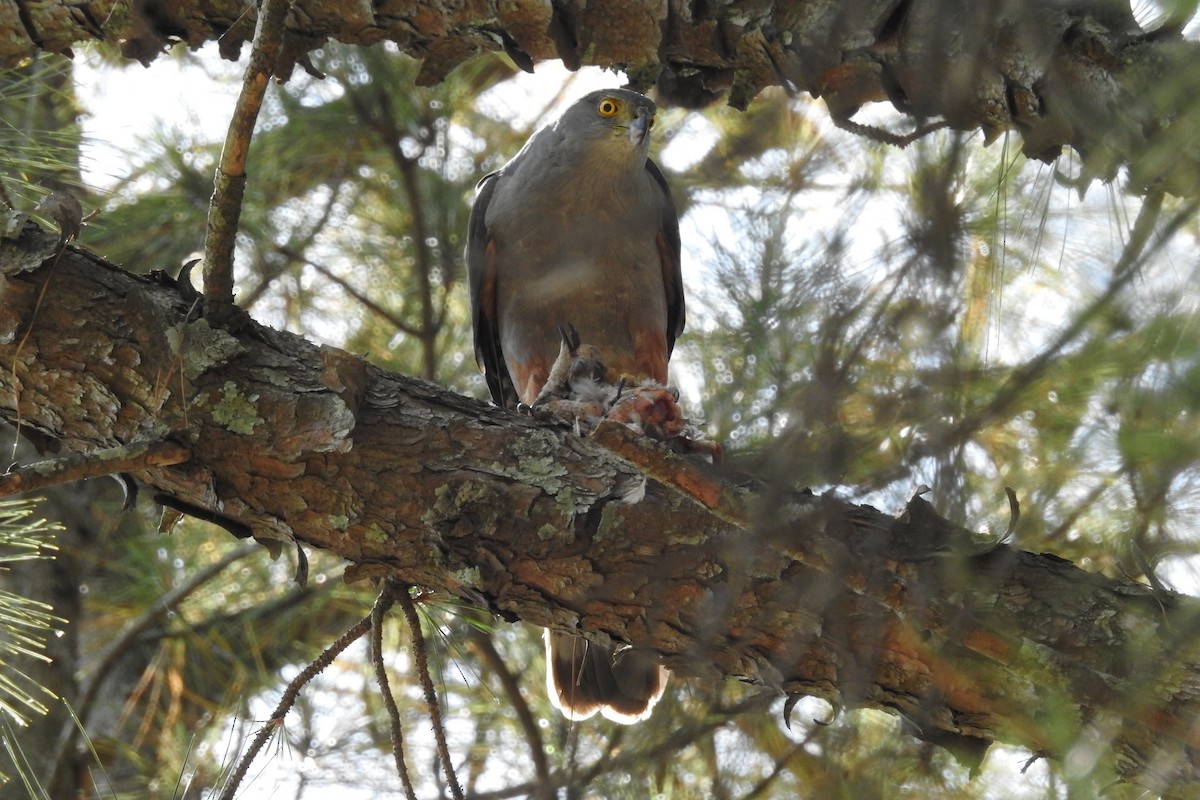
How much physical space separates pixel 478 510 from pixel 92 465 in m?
0.78

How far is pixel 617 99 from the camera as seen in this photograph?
4199 mm

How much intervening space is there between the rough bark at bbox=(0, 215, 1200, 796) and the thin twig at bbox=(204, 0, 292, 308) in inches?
8.0

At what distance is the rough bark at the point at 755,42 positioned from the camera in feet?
6.59

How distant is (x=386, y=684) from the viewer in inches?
96.5

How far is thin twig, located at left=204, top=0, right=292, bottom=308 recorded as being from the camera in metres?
2.03

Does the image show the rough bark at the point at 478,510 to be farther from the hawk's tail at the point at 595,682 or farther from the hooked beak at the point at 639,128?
the hooked beak at the point at 639,128

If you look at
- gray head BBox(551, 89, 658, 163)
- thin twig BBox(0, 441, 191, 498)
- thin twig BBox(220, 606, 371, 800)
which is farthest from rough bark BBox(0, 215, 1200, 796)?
gray head BBox(551, 89, 658, 163)

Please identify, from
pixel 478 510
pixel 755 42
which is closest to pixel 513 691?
pixel 478 510

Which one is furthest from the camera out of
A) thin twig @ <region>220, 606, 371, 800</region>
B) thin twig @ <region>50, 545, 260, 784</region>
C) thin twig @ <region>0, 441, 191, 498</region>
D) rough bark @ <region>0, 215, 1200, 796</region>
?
thin twig @ <region>50, 545, 260, 784</region>

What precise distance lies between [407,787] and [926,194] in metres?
1.82

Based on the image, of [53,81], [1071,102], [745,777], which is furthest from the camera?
[53,81]

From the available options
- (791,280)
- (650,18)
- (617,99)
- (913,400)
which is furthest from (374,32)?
(913,400)

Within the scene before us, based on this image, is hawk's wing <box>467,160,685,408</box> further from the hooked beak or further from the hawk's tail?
the hawk's tail

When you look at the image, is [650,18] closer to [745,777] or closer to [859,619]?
[859,619]
